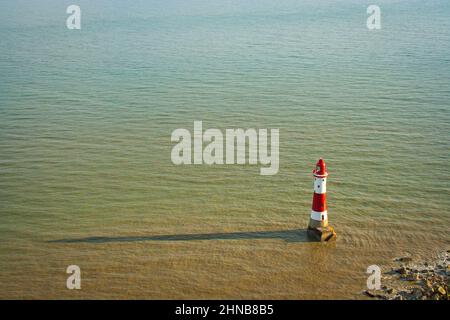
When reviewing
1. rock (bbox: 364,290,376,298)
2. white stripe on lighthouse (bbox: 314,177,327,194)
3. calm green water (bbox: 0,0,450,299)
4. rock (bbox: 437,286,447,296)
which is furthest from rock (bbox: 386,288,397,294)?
white stripe on lighthouse (bbox: 314,177,327,194)

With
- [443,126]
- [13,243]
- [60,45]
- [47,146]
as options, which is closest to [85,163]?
[47,146]

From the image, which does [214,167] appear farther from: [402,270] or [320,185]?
[402,270]

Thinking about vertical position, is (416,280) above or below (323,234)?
below

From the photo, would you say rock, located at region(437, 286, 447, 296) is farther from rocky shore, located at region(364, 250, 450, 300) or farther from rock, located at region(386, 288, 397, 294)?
rock, located at region(386, 288, 397, 294)

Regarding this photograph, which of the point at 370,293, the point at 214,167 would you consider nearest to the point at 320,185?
the point at 370,293

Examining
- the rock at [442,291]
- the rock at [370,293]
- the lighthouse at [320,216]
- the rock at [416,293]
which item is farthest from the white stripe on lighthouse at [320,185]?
the rock at [442,291]

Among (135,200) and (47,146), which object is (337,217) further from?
(47,146)

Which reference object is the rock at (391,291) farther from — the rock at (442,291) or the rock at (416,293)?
the rock at (442,291)
